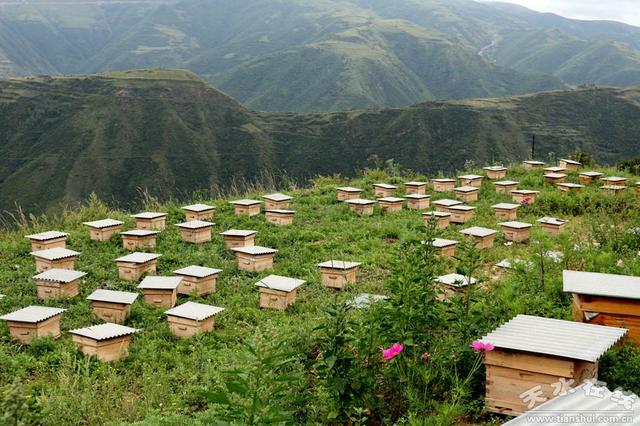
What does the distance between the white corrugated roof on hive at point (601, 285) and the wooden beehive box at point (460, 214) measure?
6.94 meters

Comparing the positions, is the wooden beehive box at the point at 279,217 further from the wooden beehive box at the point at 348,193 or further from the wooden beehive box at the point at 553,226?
the wooden beehive box at the point at 553,226

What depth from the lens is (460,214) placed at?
43.8ft

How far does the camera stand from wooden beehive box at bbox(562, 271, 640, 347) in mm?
5434

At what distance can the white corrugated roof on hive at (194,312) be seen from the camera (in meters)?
7.56

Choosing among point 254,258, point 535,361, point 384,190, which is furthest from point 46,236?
point 535,361

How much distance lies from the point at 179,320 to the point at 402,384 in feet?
12.6

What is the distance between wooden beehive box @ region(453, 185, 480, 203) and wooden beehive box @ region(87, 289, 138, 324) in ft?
31.7

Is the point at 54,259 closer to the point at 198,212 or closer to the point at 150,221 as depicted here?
the point at 150,221

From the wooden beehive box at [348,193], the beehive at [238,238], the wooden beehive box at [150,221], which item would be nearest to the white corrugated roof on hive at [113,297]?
the beehive at [238,238]

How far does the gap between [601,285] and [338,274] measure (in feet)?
14.6

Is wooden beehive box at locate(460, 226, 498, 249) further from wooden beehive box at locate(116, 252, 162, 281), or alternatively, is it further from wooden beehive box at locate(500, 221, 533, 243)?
wooden beehive box at locate(116, 252, 162, 281)

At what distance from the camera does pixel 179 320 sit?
7.70 metres

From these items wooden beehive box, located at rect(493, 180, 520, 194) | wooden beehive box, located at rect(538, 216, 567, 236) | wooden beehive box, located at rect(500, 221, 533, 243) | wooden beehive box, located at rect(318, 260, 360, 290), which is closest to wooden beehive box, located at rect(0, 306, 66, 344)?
wooden beehive box, located at rect(318, 260, 360, 290)

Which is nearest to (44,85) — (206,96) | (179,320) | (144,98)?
(144,98)
